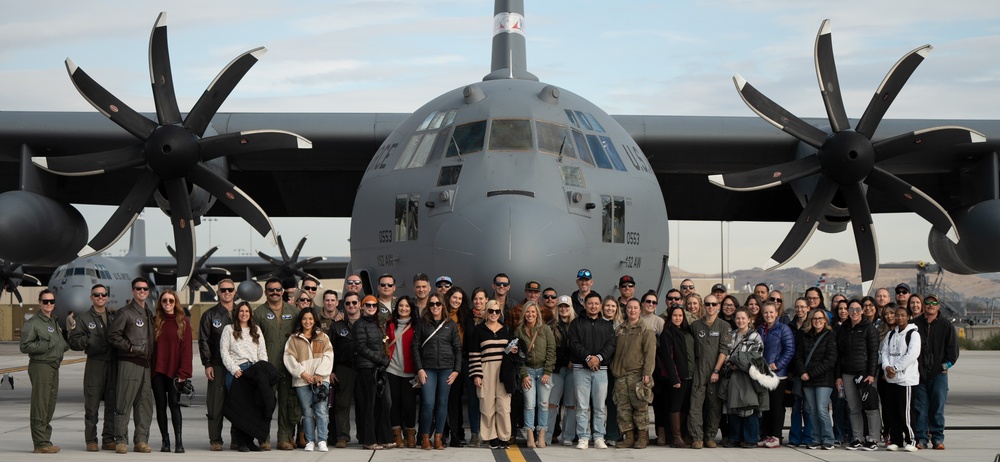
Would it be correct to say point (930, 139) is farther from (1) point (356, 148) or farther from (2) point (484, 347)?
(1) point (356, 148)

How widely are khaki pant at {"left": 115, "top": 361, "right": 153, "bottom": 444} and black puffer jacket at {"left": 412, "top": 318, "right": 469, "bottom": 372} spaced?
2338mm

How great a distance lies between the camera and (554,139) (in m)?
11.3

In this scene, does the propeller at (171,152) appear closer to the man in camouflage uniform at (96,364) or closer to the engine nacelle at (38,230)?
the engine nacelle at (38,230)

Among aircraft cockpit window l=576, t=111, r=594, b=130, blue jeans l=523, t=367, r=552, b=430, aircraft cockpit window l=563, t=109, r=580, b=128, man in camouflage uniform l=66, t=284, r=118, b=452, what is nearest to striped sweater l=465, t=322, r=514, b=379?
blue jeans l=523, t=367, r=552, b=430

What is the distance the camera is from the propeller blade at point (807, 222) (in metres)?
13.0

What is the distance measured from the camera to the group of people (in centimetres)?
900

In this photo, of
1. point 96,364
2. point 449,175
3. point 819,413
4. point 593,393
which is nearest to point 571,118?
point 449,175

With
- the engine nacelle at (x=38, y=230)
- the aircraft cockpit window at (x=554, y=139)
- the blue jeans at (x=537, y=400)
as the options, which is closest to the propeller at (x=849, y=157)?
the aircraft cockpit window at (x=554, y=139)

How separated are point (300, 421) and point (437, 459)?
1569 mm

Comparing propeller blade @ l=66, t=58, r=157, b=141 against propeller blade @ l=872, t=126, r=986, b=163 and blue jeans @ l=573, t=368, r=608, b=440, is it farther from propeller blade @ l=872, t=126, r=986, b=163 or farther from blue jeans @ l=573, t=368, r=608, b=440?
propeller blade @ l=872, t=126, r=986, b=163

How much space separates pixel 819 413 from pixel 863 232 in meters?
4.13

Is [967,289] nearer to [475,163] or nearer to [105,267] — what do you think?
[105,267]

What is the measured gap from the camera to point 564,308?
9695 millimetres

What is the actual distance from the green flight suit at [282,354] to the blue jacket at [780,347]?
439cm
